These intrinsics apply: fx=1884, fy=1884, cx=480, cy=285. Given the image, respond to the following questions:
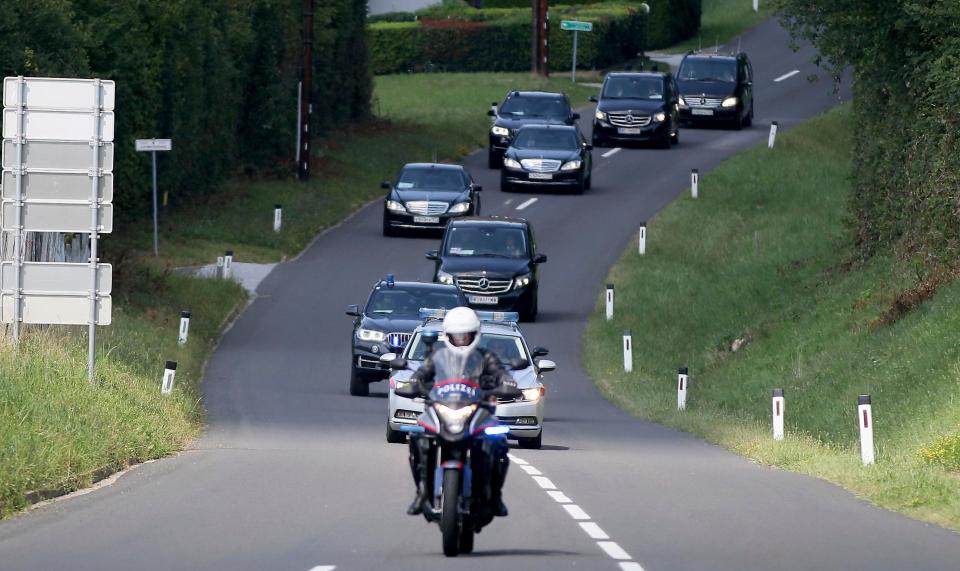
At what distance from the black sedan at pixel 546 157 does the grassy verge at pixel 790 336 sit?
3162mm

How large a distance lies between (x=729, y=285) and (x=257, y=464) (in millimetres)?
24255

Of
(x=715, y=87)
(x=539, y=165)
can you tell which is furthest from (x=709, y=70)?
(x=539, y=165)

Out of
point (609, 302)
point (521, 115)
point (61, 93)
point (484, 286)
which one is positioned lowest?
point (609, 302)

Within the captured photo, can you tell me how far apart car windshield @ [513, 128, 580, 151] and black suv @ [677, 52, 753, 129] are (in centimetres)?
1235

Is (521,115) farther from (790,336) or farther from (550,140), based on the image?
(790,336)

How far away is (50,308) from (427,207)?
2416 cm

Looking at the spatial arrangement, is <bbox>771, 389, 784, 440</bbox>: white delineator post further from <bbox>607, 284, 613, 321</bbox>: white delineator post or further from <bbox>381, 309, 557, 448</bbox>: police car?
<bbox>607, 284, 613, 321</bbox>: white delineator post

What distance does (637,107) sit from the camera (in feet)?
191

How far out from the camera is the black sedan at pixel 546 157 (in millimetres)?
51125

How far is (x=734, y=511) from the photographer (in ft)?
50.8

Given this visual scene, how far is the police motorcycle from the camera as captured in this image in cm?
1273

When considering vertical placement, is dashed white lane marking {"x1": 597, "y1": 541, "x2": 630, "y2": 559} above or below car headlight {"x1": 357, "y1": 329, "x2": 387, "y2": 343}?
below

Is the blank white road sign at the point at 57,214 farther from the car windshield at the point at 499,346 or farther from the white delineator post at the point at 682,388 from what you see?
the white delineator post at the point at 682,388

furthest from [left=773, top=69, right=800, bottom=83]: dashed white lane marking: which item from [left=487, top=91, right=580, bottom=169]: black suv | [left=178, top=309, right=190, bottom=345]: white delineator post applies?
[left=178, top=309, right=190, bottom=345]: white delineator post
